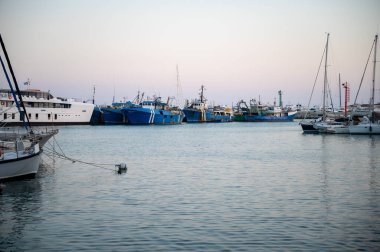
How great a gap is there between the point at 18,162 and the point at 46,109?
309 feet

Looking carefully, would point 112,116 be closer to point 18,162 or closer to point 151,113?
point 151,113

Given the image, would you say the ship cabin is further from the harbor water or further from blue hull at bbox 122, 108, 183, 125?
the harbor water

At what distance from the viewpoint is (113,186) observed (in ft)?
82.1

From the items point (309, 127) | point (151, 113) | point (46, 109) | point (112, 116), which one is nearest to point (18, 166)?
point (309, 127)

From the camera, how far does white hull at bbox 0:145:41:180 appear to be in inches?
955

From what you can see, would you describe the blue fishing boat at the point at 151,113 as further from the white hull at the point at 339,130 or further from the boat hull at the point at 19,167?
the boat hull at the point at 19,167

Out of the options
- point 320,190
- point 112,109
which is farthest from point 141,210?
point 112,109

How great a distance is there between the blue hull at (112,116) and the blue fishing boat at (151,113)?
7.66ft

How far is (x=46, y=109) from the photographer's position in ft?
377

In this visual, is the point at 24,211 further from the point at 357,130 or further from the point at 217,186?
Result: the point at 357,130

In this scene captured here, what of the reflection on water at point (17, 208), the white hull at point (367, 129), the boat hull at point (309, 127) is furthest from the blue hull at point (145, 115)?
the reflection on water at point (17, 208)

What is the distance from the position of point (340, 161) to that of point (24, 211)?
89.8ft

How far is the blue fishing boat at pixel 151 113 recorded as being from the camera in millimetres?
140250

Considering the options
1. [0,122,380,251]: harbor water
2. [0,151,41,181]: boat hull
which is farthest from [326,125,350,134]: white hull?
[0,151,41,181]: boat hull
